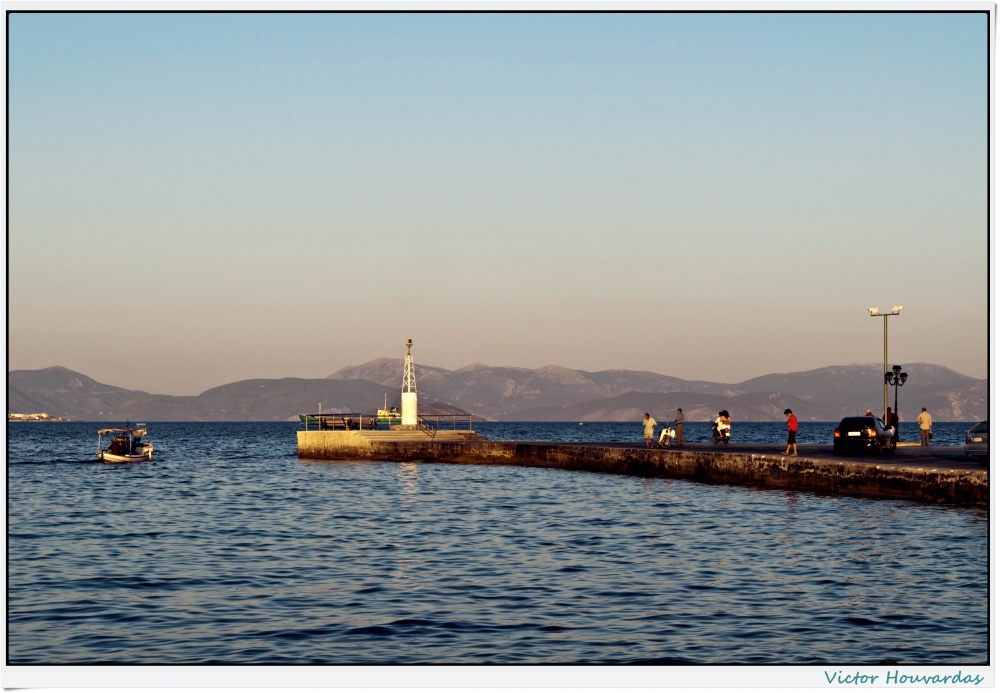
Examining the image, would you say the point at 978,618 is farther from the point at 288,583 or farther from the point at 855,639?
the point at 288,583

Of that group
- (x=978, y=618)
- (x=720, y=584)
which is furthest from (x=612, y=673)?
(x=720, y=584)

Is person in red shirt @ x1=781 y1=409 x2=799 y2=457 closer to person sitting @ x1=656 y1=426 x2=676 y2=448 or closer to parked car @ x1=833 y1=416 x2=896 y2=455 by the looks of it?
parked car @ x1=833 y1=416 x2=896 y2=455

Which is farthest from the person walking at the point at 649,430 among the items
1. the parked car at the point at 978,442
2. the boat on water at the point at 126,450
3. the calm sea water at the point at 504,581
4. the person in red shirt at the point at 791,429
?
the boat on water at the point at 126,450

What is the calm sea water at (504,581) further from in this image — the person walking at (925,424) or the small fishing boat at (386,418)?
the small fishing boat at (386,418)

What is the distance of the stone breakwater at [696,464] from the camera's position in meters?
31.0

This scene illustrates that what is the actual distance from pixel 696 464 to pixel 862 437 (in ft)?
20.9

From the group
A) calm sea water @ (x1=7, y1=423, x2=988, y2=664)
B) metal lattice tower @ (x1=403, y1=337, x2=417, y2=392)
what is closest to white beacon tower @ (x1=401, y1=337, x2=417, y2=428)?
metal lattice tower @ (x1=403, y1=337, x2=417, y2=392)

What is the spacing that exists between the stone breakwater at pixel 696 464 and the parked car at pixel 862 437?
127 inches

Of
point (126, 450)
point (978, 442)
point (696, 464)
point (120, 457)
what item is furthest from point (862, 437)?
point (126, 450)

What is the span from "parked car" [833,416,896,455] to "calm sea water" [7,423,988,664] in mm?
6270

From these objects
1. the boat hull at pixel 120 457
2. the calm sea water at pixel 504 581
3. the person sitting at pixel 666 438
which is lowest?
the boat hull at pixel 120 457

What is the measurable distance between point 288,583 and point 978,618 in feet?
35.7

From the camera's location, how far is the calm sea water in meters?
13.8

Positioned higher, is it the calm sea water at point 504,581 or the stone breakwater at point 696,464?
Answer: the stone breakwater at point 696,464
